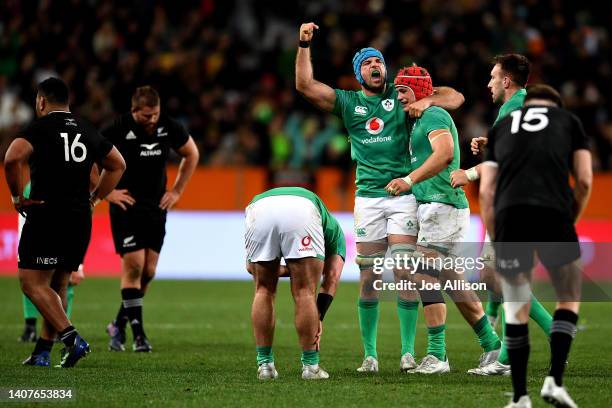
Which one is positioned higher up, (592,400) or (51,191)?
(51,191)

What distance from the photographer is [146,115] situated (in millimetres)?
11086

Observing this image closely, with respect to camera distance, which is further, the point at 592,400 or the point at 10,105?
the point at 10,105

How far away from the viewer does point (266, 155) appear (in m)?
21.2

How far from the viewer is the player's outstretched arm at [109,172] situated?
9.66 m

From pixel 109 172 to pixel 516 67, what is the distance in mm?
3771

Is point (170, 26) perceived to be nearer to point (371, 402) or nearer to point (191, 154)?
point (191, 154)

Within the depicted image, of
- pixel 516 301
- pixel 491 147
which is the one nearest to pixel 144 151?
pixel 491 147

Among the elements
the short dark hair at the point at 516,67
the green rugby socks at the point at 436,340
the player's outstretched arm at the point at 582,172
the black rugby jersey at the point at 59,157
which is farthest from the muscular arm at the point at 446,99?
the black rugby jersey at the point at 59,157

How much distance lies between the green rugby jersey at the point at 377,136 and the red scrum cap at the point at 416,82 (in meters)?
0.17

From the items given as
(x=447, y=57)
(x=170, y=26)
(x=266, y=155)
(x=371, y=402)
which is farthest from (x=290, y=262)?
(x=170, y=26)

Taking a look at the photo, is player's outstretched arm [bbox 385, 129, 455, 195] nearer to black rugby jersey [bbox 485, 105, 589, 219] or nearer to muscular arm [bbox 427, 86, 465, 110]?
muscular arm [bbox 427, 86, 465, 110]

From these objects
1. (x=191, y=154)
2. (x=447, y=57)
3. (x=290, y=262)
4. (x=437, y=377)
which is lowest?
(x=437, y=377)

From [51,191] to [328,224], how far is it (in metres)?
2.51

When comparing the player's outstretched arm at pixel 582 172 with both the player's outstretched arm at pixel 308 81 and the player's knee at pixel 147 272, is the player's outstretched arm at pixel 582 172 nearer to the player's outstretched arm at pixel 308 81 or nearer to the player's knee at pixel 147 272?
the player's outstretched arm at pixel 308 81
